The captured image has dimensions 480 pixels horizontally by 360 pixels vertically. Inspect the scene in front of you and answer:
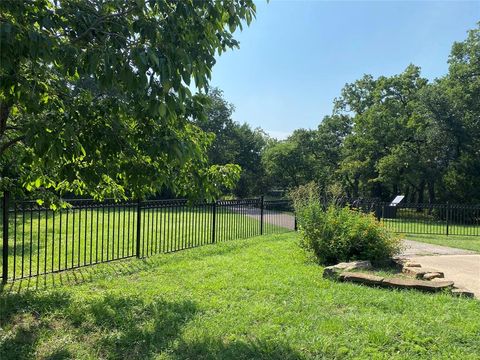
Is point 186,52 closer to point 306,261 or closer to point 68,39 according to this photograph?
point 68,39

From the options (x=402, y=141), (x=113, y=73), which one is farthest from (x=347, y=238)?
(x=402, y=141)

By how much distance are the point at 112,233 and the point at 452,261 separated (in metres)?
7.93

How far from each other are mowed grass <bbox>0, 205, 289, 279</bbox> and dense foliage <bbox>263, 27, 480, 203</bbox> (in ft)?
48.3

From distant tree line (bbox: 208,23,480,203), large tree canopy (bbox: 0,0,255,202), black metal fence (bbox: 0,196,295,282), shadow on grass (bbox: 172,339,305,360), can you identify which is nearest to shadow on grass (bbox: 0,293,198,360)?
shadow on grass (bbox: 172,339,305,360)

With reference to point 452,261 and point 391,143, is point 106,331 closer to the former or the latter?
point 452,261

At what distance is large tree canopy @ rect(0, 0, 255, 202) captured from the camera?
2.30 meters

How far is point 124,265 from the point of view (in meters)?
7.38

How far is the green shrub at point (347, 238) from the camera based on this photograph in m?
7.69

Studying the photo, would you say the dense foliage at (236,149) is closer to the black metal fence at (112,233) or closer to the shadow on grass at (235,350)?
the black metal fence at (112,233)

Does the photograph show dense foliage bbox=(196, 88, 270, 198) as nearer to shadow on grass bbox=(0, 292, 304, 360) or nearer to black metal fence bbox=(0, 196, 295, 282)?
black metal fence bbox=(0, 196, 295, 282)

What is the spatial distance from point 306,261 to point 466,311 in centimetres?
344

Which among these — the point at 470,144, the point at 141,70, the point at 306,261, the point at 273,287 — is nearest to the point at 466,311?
the point at 273,287

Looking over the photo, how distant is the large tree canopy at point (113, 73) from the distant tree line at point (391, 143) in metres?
20.4

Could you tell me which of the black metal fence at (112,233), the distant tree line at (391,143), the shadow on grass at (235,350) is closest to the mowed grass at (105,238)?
the black metal fence at (112,233)
